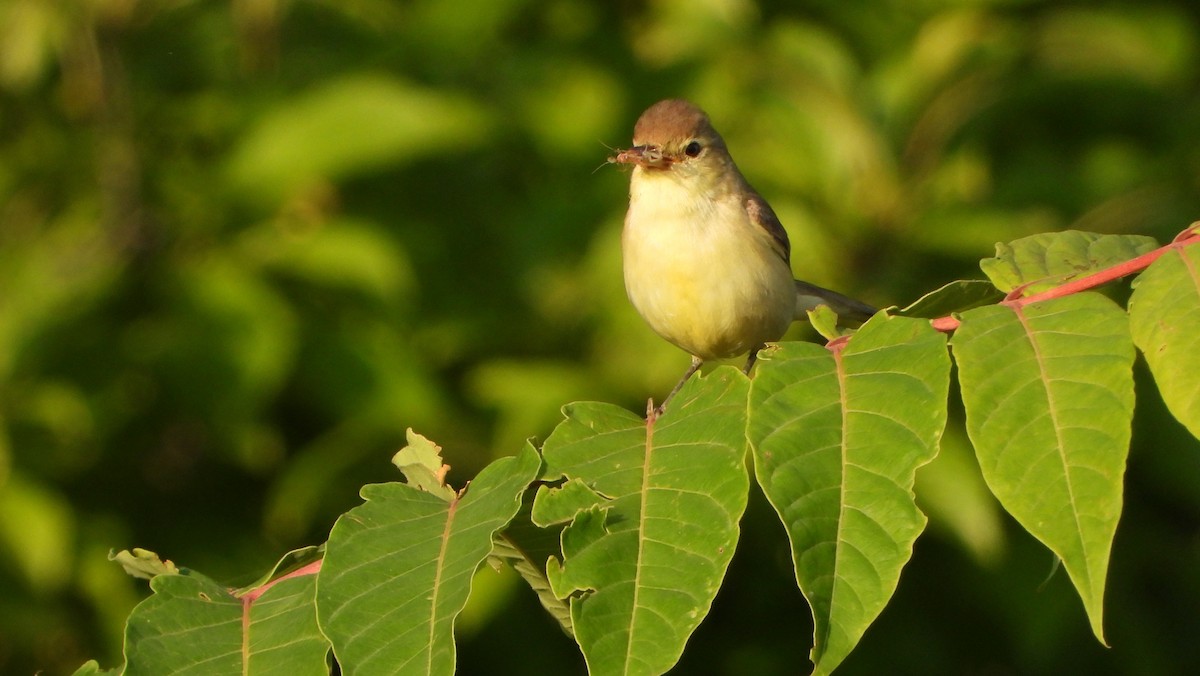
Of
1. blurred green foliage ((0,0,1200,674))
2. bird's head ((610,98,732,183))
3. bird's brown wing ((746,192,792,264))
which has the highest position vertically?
bird's head ((610,98,732,183))

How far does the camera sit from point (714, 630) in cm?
517

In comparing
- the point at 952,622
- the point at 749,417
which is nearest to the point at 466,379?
the point at 952,622

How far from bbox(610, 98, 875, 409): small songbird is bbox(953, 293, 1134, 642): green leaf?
1.63 metres

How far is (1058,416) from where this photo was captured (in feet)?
5.35

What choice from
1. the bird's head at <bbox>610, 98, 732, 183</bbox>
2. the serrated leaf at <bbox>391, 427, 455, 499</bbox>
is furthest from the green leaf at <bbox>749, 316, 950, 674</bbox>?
the bird's head at <bbox>610, 98, 732, 183</bbox>

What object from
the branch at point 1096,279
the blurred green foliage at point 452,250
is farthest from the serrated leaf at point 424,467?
the blurred green foliage at point 452,250

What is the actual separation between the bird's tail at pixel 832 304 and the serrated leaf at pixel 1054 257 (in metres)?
1.67

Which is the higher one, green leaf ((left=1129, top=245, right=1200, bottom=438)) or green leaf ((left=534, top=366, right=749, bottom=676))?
green leaf ((left=1129, top=245, right=1200, bottom=438))

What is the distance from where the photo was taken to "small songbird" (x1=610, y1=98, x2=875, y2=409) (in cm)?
355

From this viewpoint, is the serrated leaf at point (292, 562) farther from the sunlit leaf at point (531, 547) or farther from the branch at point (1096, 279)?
the branch at point (1096, 279)

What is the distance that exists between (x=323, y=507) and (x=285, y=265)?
2.77ft

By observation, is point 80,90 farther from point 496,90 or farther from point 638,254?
point 638,254

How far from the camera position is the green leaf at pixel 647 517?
1.56m

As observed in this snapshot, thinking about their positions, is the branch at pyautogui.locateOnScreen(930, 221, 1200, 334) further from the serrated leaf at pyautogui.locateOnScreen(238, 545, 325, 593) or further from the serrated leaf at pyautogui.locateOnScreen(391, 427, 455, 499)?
the serrated leaf at pyautogui.locateOnScreen(238, 545, 325, 593)
